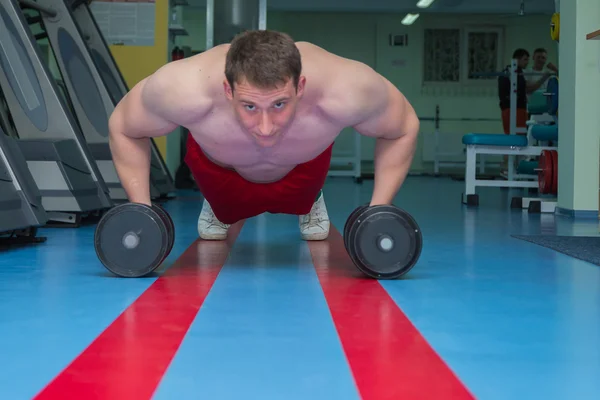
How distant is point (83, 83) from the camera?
5.30 metres

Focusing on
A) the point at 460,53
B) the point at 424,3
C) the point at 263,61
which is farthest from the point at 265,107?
the point at 460,53

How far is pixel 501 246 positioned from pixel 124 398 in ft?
8.57

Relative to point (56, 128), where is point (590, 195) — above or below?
below

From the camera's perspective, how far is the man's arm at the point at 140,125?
2289 mm

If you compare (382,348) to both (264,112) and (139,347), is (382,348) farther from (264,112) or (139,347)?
(264,112)

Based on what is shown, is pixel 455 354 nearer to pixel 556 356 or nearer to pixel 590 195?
pixel 556 356

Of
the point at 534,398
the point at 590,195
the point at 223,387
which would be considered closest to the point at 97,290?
the point at 223,387

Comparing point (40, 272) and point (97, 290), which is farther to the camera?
point (40, 272)

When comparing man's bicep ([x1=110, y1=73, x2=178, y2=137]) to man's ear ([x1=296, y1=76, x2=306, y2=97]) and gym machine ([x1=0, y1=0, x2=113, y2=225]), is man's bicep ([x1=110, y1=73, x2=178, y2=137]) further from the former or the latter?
gym machine ([x1=0, y1=0, x2=113, y2=225])

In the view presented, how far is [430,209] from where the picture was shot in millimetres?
5992

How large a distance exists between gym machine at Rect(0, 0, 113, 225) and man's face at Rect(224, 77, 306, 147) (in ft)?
7.22

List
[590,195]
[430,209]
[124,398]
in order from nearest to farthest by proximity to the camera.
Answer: [124,398]
[590,195]
[430,209]

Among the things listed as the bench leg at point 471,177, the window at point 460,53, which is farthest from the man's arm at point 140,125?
the window at point 460,53

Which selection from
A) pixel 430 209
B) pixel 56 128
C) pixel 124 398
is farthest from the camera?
pixel 430 209
